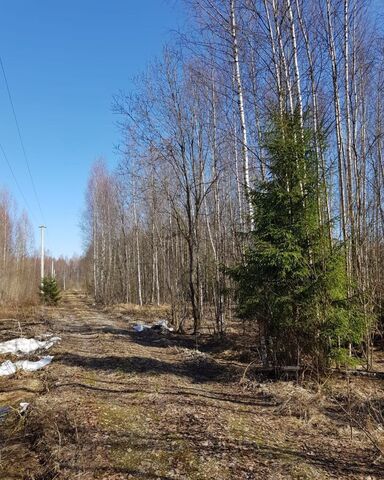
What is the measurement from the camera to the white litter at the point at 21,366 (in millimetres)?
8047

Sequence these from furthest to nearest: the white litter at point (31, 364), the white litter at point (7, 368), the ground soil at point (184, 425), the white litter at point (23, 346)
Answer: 1. the white litter at point (23, 346)
2. the white litter at point (31, 364)
3. the white litter at point (7, 368)
4. the ground soil at point (184, 425)

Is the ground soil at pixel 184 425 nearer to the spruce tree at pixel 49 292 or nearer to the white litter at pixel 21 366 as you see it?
the white litter at pixel 21 366

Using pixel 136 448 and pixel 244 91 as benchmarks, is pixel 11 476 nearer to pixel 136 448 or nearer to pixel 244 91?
pixel 136 448

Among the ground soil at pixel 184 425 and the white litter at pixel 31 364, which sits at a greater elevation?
the white litter at pixel 31 364

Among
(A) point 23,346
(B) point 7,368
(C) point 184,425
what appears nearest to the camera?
(C) point 184,425

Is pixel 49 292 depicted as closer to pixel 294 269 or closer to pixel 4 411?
pixel 4 411

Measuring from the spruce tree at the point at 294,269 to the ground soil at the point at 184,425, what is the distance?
720mm

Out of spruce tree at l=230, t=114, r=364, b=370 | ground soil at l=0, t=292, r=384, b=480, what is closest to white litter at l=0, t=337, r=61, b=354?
ground soil at l=0, t=292, r=384, b=480

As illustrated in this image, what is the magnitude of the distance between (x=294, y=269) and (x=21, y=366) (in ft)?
17.5

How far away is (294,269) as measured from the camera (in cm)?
729

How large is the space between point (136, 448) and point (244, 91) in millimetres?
9154

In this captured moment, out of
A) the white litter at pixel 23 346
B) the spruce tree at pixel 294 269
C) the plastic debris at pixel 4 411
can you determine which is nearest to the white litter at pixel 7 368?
the white litter at pixel 23 346

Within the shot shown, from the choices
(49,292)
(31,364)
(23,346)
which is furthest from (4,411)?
(49,292)

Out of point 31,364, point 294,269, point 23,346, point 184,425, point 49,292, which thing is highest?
point 294,269
